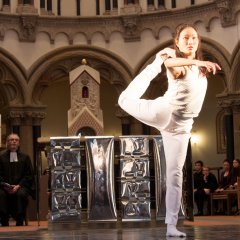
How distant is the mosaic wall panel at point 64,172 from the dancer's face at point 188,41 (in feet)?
10.3

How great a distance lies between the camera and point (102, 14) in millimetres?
19047

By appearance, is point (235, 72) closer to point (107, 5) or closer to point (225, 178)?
point (225, 178)

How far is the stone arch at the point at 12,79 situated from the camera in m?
17.9

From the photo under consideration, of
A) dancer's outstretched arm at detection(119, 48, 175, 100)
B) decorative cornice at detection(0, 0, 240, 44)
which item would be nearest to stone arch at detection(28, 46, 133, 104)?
decorative cornice at detection(0, 0, 240, 44)

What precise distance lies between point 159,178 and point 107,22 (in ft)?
37.8

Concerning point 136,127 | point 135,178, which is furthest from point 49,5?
point 135,178

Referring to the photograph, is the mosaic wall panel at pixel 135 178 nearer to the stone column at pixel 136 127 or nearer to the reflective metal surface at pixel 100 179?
the reflective metal surface at pixel 100 179

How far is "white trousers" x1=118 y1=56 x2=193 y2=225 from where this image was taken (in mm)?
4832

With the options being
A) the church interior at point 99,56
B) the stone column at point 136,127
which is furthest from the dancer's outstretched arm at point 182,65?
the stone column at point 136,127

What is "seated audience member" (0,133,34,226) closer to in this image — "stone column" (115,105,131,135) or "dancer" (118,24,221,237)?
"dancer" (118,24,221,237)

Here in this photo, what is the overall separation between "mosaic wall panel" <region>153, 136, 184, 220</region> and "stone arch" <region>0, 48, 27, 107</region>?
10.7 m

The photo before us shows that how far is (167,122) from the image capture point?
4.91m

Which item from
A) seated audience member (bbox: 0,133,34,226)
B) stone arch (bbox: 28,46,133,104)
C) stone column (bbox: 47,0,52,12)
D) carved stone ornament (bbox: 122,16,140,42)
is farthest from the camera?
stone column (bbox: 47,0,52,12)

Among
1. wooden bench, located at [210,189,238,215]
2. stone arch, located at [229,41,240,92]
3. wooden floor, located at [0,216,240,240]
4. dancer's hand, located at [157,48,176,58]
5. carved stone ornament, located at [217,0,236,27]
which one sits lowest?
wooden floor, located at [0,216,240,240]
